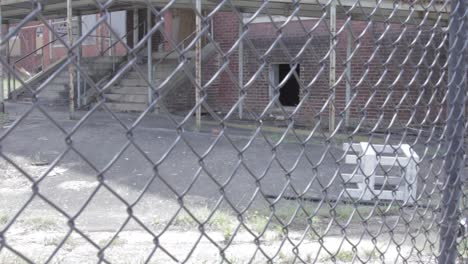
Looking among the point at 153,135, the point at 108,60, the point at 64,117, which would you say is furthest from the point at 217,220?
the point at 108,60

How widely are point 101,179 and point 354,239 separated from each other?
3.71 meters

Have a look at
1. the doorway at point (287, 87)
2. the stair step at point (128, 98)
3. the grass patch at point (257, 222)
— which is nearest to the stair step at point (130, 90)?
the stair step at point (128, 98)

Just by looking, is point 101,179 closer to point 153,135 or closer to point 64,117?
point 153,135

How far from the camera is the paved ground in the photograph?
409cm

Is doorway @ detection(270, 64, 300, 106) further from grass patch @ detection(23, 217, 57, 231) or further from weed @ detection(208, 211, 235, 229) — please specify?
grass patch @ detection(23, 217, 57, 231)

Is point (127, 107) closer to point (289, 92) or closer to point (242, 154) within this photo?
point (289, 92)

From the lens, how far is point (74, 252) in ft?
13.7

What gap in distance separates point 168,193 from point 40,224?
182cm

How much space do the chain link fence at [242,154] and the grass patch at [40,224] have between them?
0.02 meters

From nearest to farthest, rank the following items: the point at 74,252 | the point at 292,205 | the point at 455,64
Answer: the point at 455,64
the point at 74,252
the point at 292,205

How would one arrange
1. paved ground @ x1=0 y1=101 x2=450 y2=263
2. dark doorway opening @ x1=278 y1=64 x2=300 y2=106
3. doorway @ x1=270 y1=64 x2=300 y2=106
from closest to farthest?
paved ground @ x1=0 y1=101 x2=450 y2=263 → doorway @ x1=270 y1=64 x2=300 y2=106 → dark doorway opening @ x1=278 y1=64 x2=300 y2=106

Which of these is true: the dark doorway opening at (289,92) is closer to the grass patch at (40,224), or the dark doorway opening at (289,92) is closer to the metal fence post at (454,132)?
the grass patch at (40,224)

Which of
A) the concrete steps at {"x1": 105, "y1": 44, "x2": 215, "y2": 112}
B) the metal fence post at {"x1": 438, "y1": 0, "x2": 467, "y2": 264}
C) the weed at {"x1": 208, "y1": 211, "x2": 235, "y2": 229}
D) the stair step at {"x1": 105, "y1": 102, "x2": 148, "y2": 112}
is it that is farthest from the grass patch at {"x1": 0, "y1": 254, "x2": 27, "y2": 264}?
the stair step at {"x1": 105, "y1": 102, "x2": 148, "y2": 112}

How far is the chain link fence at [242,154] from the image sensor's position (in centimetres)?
182
